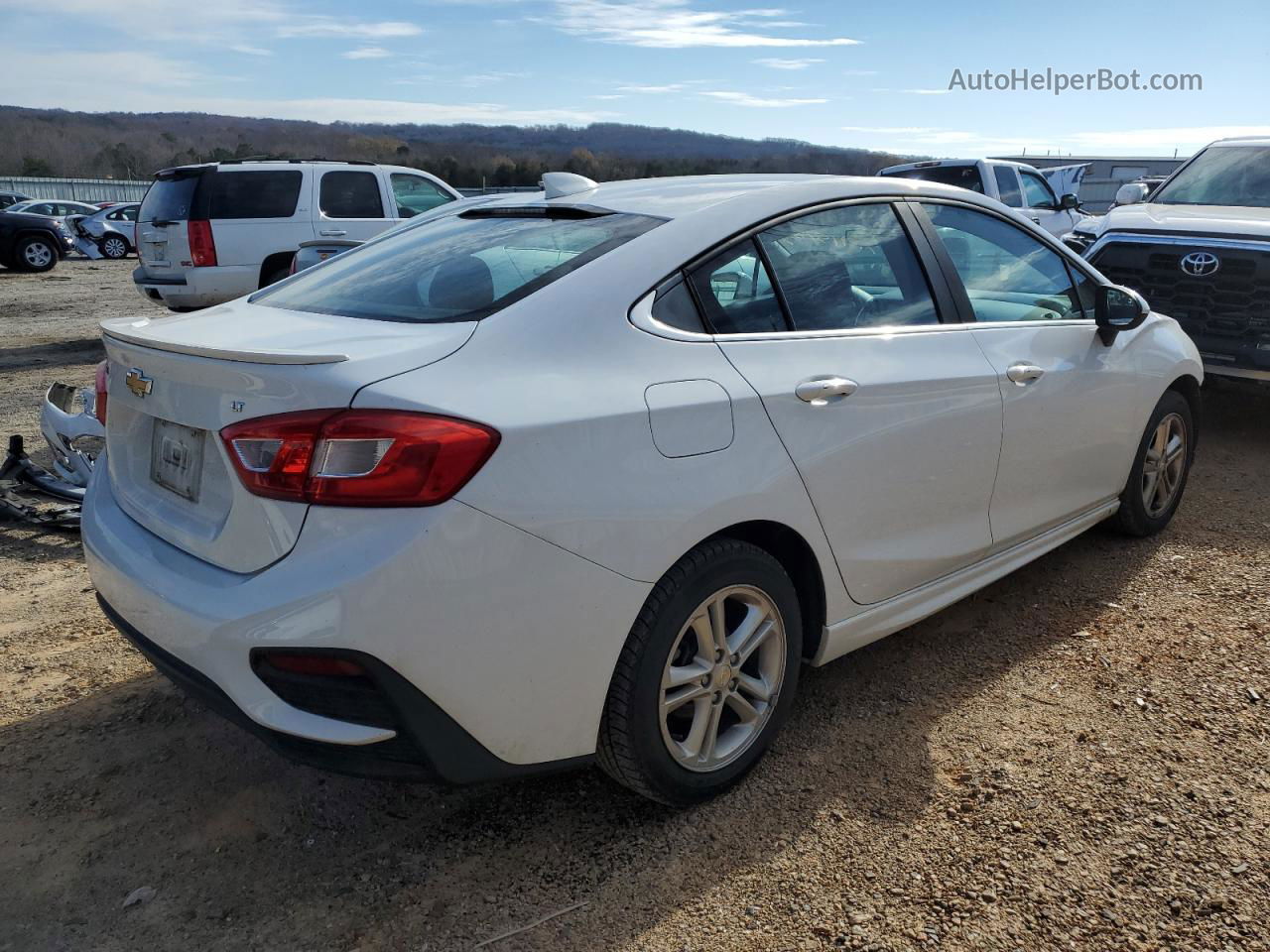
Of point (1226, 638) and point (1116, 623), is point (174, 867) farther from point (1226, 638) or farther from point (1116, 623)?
point (1226, 638)

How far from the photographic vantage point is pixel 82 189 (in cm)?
4831

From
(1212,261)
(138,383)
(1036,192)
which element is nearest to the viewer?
(138,383)

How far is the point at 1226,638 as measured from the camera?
12.1ft

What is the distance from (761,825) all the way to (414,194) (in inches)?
432

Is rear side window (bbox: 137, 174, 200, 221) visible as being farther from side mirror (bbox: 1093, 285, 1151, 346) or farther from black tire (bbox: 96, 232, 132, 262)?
black tire (bbox: 96, 232, 132, 262)

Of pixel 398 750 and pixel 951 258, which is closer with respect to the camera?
pixel 398 750

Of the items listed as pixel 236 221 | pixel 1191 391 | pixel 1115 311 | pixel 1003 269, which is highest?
pixel 1003 269

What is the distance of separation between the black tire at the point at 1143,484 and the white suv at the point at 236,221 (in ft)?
28.2

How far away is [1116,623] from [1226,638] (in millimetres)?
370

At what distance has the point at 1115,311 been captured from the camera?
3.94m

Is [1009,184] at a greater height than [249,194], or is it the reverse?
[1009,184]

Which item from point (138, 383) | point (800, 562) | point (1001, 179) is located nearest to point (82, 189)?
point (1001, 179)

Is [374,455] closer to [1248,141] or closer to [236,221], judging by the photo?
[1248,141]

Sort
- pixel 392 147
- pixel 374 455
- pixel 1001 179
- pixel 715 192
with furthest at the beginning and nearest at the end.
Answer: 1. pixel 392 147
2. pixel 1001 179
3. pixel 715 192
4. pixel 374 455
